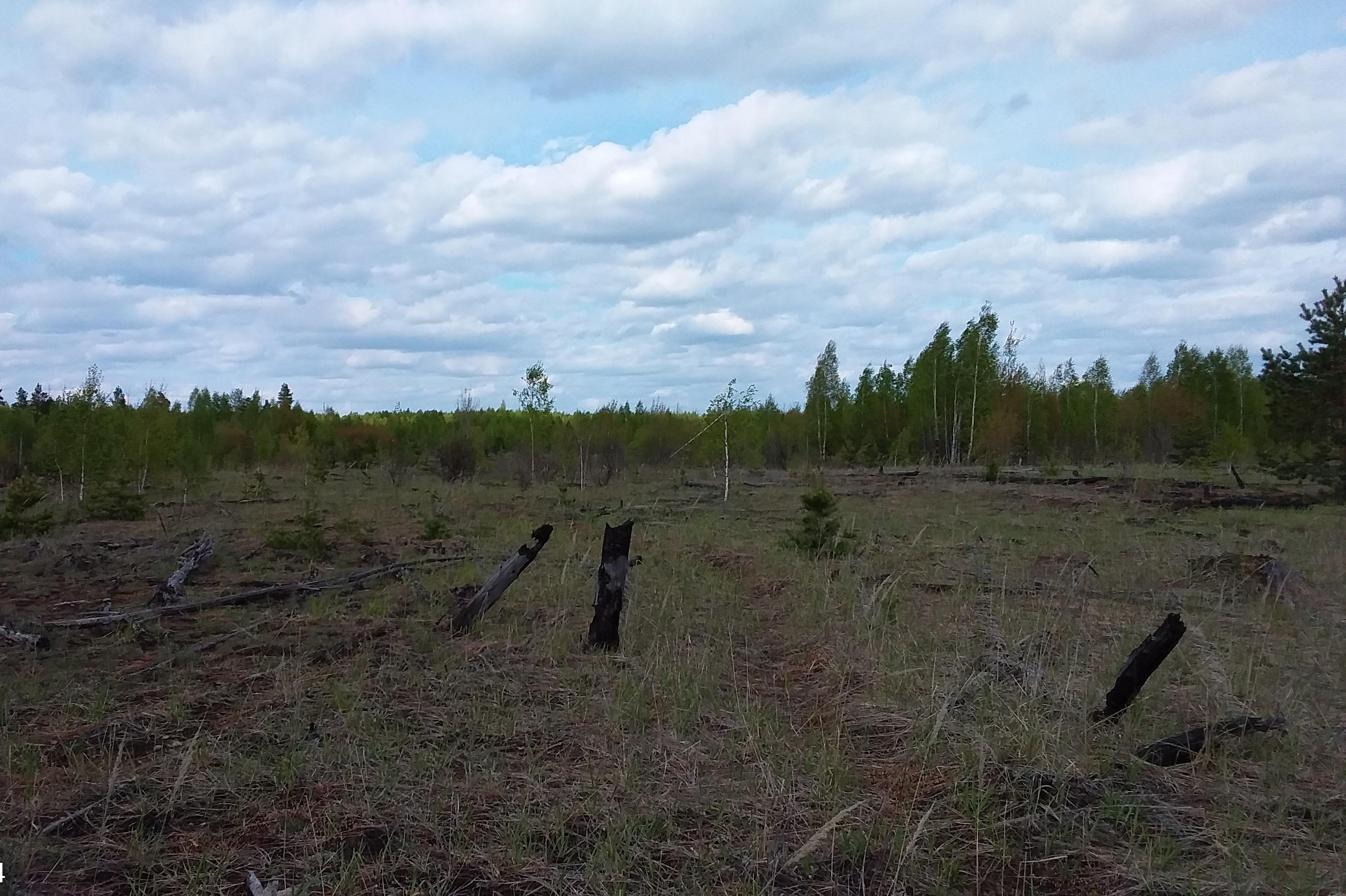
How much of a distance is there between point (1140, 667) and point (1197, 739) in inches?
17.5

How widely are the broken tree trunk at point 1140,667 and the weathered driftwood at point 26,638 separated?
305 inches

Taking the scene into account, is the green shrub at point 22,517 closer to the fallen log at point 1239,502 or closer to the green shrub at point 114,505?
the green shrub at point 114,505

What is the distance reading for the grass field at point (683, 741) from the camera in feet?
12.5

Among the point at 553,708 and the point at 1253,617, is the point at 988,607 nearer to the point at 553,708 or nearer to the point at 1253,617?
the point at 1253,617

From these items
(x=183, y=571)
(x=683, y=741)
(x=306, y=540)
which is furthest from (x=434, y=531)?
(x=683, y=741)

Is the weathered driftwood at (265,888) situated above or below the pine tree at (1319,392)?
below

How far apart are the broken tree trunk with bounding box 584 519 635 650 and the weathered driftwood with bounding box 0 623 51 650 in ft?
14.2

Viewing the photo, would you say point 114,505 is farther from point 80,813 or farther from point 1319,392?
point 1319,392

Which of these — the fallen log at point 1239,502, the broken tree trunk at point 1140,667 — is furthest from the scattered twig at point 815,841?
the fallen log at point 1239,502

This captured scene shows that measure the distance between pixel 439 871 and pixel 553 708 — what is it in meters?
2.14

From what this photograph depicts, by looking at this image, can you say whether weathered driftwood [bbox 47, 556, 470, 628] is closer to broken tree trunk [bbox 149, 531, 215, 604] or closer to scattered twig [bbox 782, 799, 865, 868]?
broken tree trunk [bbox 149, 531, 215, 604]

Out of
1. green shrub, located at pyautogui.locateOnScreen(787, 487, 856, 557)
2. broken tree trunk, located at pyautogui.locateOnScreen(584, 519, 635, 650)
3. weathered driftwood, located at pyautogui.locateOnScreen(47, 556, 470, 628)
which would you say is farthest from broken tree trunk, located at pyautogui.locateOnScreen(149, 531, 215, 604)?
green shrub, located at pyautogui.locateOnScreen(787, 487, 856, 557)

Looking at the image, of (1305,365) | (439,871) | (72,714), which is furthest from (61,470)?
(1305,365)

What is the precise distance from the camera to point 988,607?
8.52m
